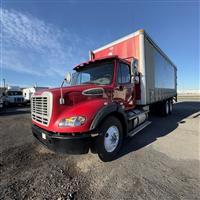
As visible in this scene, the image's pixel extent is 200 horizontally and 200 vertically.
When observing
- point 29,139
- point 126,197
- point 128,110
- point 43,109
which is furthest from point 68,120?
point 29,139

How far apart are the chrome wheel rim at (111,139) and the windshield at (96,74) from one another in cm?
126

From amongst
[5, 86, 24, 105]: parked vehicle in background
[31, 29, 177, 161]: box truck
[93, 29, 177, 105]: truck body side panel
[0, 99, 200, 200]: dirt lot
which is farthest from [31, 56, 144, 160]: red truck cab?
[5, 86, 24, 105]: parked vehicle in background

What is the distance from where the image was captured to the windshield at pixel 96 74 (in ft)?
12.6

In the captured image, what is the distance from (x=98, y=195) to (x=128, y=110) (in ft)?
9.56

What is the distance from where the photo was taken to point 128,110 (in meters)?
4.63

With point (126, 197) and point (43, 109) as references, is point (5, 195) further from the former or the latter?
point (126, 197)

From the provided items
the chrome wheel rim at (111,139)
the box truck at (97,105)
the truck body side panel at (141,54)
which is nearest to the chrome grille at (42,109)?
the box truck at (97,105)

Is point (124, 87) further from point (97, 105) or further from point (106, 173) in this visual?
point (106, 173)

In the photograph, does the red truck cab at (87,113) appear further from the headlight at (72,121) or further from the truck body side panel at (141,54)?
the truck body side panel at (141,54)

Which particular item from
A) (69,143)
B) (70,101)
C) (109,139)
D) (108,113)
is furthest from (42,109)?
(109,139)

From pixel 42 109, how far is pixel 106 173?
1.92 meters

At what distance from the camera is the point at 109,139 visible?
3227mm

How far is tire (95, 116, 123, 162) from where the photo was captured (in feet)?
9.49

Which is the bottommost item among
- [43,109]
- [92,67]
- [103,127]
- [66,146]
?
[66,146]
